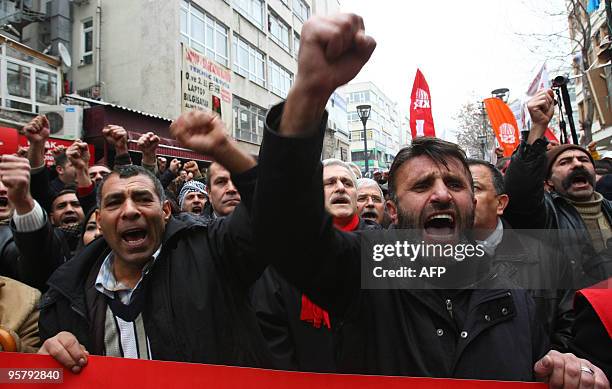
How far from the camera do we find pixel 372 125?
65.5 meters

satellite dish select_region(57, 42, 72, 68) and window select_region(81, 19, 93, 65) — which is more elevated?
window select_region(81, 19, 93, 65)

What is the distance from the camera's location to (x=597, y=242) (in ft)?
8.78

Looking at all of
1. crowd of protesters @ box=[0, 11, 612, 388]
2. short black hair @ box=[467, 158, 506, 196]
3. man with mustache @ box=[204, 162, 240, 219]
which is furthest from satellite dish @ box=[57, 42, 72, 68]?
short black hair @ box=[467, 158, 506, 196]

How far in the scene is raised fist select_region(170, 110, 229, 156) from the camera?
1.19 metres

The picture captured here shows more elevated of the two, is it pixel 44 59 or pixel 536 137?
pixel 44 59

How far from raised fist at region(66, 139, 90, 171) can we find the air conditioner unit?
401 inches

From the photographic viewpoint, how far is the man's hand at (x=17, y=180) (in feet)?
7.27

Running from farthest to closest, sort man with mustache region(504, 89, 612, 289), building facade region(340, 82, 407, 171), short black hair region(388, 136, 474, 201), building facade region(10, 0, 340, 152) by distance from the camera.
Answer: building facade region(340, 82, 407, 171)
building facade region(10, 0, 340, 152)
man with mustache region(504, 89, 612, 289)
short black hair region(388, 136, 474, 201)

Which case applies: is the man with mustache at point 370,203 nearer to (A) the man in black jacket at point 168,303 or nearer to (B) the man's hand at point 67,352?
(A) the man in black jacket at point 168,303

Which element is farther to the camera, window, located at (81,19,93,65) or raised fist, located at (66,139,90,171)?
window, located at (81,19,93,65)

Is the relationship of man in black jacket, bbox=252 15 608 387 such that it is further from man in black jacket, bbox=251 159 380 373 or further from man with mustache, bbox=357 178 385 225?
man with mustache, bbox=357 178 385 225

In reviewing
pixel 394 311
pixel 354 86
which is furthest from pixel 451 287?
pixel 354 86

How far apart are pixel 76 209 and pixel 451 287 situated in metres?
3.11

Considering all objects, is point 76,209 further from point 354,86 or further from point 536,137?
point 354,86
